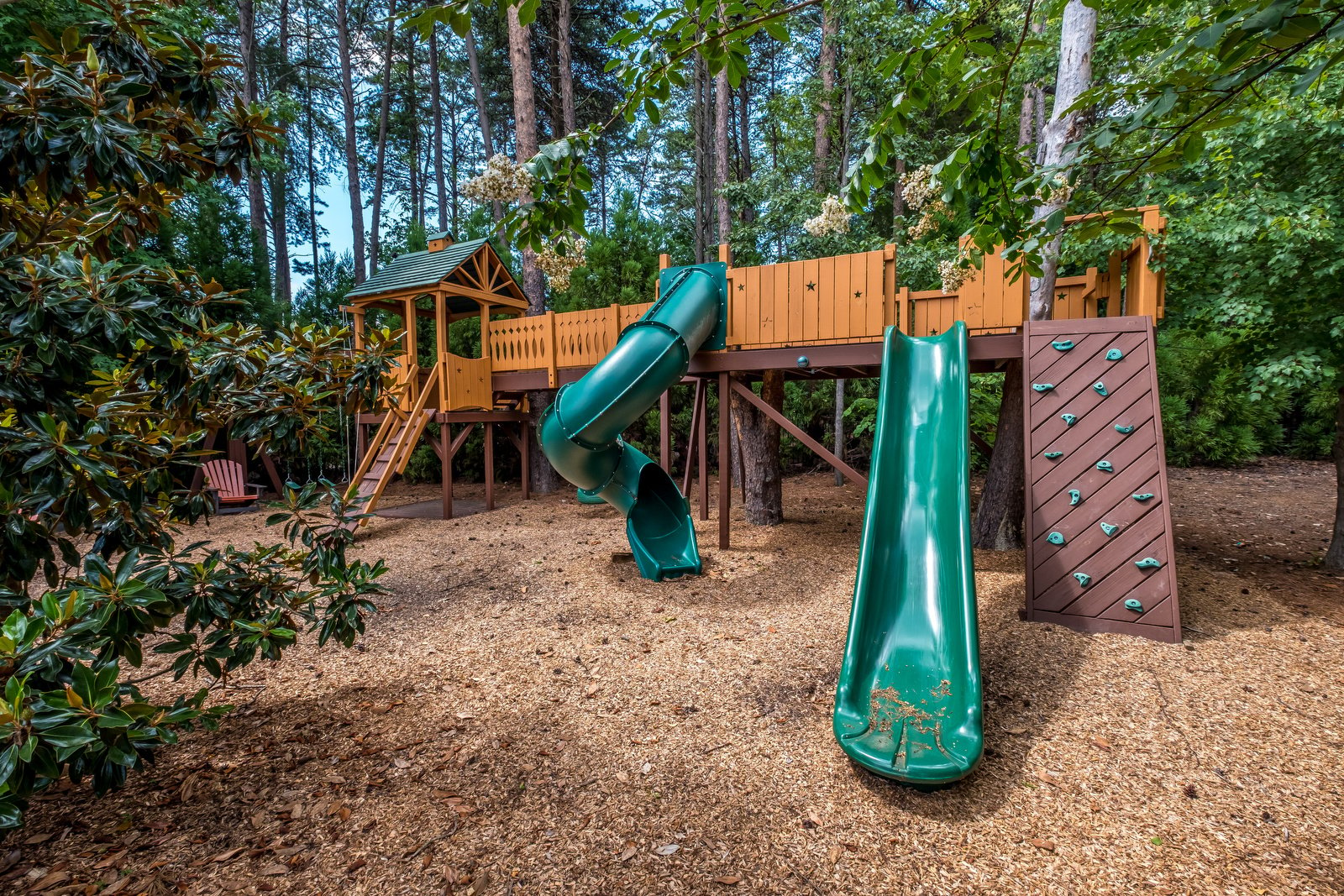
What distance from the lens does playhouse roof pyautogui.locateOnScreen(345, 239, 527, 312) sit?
849cm

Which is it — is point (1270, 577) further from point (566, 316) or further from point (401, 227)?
point (401, 227)

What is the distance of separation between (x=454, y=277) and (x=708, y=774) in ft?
26.1

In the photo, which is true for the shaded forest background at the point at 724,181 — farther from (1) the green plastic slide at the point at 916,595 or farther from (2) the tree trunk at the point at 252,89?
(1) the green plastic slide at the point at 916,595

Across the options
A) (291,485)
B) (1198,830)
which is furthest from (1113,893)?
(291,485)

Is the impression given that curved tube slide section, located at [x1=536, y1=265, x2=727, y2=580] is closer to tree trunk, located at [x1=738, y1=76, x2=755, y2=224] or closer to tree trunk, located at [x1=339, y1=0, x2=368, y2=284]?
tree trunk, located at [x1=738, y1=76, x2=755, y2=224]

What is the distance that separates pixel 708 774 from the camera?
97.8 inches

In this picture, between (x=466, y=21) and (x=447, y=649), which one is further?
(x=447, y=649)

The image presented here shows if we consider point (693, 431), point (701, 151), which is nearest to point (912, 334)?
point (693, 431)

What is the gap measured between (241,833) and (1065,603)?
→ 429cm

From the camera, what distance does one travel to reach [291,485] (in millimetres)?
2535

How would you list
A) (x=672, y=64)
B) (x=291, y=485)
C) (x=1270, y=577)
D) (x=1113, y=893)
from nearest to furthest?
(x=672, y=64)
(x=1113, y=893)
(x=291, y=485)
(x=1270, y=577)

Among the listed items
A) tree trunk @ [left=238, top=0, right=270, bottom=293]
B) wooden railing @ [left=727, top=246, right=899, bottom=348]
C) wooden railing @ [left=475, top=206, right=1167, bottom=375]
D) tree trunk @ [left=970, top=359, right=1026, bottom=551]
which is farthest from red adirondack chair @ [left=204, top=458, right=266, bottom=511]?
tree trunk @ [left=970, top=359, right=1026, bottom=551]

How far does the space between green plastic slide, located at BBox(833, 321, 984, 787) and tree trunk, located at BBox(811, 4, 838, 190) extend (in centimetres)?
826

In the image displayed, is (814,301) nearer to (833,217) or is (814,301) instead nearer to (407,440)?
(833,217)
